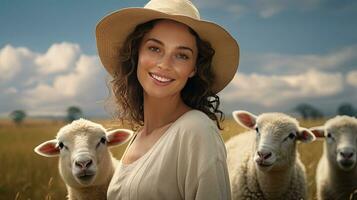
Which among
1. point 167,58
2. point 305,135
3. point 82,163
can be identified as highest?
point 305,135

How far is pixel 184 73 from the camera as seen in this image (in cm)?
364

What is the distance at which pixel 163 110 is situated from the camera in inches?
152

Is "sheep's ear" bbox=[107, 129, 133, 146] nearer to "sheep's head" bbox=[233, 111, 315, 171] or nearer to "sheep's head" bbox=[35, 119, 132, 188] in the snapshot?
"sheep's head" bbox=[35, 119, 132, 188]

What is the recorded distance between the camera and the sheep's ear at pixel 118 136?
5492mm

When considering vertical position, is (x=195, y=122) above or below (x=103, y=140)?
below

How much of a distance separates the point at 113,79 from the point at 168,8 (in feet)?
3.69

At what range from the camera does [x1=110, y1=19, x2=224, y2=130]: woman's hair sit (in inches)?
154

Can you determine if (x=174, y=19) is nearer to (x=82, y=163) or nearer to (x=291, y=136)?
(x=82, y=163)

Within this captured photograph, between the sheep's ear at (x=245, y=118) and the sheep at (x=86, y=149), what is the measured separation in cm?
175

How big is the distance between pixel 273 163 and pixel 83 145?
220 cm

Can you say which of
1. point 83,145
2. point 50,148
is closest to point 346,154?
point 83,145

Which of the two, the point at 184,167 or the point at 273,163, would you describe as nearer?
the point at 184,167

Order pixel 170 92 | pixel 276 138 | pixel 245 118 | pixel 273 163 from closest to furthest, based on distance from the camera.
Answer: pixel 170 92, pixel 273 163, pixel 276 138, pixel 245 118

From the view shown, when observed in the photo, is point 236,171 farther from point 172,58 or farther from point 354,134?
point 172,58
